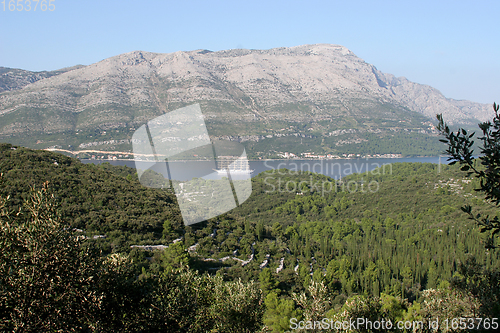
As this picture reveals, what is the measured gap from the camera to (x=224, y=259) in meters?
17.5

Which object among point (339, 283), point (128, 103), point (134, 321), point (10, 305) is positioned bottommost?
point (339, 283)

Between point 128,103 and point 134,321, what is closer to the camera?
point 134,321

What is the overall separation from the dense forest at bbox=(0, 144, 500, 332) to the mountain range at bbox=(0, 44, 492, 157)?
6856 cm

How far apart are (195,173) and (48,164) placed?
142 ft

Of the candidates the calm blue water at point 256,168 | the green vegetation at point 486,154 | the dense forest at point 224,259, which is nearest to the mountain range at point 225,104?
the calm blue water at point 256,168

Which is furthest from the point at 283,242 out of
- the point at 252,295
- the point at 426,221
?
the point at 252,295

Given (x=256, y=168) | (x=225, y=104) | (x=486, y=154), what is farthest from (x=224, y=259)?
(x=225, y=104)

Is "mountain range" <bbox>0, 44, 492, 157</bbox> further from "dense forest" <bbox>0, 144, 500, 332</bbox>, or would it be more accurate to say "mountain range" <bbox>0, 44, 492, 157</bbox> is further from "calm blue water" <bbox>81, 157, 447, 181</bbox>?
"dense forest" <bbox>0, 144, 500, 332</bbox>

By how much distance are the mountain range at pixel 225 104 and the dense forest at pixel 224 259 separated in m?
68.6

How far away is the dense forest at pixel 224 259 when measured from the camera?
4551 millimetres

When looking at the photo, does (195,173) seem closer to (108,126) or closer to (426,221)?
(426,221)

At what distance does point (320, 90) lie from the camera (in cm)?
15550

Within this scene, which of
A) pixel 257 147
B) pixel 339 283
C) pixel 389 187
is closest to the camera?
pixel 339 283

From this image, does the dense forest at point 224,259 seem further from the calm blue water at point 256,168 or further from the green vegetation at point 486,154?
the calm blue water at point 256,168
